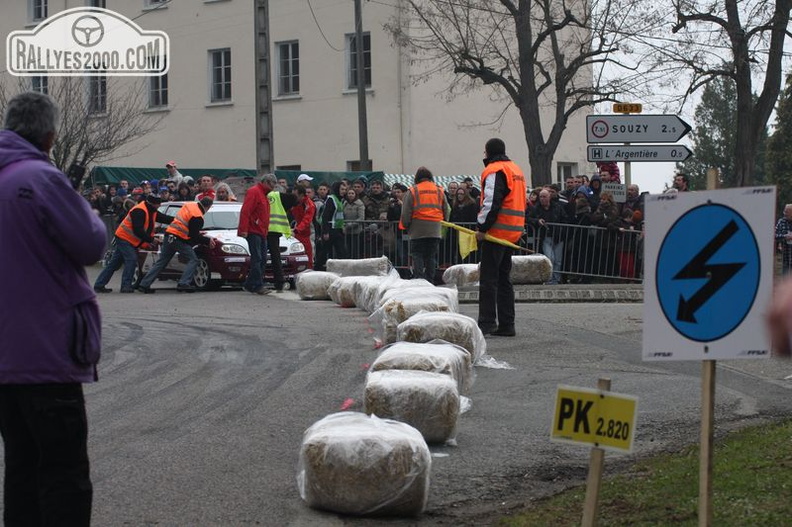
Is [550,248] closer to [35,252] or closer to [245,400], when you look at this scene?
[245,400]

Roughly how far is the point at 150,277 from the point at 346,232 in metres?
4.18

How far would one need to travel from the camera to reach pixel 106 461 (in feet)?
25.1

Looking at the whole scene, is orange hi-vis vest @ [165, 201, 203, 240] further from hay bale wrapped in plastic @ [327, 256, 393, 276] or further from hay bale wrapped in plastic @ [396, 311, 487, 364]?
hay bale wrapped in plastic @ [396, 311, 487, 364]

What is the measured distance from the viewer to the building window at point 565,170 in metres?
45.5

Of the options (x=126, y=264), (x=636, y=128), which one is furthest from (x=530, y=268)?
(x=126, y=264)

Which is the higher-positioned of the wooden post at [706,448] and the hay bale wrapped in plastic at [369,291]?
the wooden post at [706,448]

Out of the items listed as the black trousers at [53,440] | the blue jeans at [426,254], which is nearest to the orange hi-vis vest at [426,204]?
the blue jeans at [426,254]

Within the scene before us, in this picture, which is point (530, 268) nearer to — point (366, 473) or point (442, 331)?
point (442, 331)

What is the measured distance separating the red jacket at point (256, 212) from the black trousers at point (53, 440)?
15.3 meters

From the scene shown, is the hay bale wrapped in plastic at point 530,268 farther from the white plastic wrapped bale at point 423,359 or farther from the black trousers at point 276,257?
the white plastic wrapped bale at point 423,359

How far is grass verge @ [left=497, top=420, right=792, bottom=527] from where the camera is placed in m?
5.91

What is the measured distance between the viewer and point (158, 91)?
46.7 m

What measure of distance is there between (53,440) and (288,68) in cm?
3931

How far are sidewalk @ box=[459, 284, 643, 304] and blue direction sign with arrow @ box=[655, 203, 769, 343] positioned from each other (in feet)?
43.5
